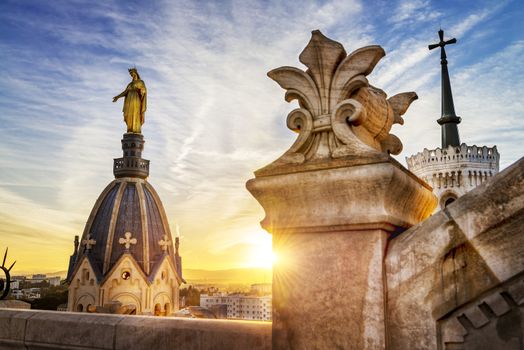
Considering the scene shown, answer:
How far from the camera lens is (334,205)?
2311 mm

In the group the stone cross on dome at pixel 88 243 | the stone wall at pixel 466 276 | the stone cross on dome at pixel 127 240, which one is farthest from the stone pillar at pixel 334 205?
the stone cross on dome at pixel 88 243

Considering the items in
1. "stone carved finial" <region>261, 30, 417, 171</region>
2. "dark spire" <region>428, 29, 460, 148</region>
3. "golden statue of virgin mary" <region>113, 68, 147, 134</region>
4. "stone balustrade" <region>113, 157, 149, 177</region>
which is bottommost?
"stone carved finial" <region>261, 30, 417, 171</region>

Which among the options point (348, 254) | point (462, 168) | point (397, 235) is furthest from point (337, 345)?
point (462, 168)

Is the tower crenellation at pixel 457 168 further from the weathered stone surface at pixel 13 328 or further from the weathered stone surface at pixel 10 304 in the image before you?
the weathered stone surface at pixel 13 328

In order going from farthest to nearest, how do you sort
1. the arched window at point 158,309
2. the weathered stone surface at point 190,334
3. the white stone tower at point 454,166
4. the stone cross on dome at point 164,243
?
the white stone tower at point 454,166
the stone cross on dome at point 164,243
the arched window at point 158,309
the weathered stone surface at point 190,334

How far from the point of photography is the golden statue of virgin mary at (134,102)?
47.7 m

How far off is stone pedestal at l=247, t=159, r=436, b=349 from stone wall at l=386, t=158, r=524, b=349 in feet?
0.40

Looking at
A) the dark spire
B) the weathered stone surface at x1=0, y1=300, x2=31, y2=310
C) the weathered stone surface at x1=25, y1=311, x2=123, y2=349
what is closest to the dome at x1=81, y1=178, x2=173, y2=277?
the dark spire

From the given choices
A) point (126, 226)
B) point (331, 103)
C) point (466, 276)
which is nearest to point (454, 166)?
point (126, 226)

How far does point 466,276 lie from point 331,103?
3.40ft

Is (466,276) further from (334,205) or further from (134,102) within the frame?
(134,102)

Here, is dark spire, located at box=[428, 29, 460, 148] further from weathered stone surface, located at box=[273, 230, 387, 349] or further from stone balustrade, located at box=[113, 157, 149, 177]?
weathered stone surface, located at box=[273, 230, 387, 349]

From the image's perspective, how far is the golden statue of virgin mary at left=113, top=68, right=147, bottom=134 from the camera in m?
47.7

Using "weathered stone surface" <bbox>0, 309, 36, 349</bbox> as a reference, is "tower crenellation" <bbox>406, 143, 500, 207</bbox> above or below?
above
